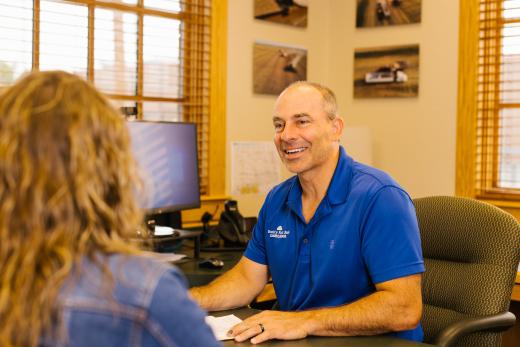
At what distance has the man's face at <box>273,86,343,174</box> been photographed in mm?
2170

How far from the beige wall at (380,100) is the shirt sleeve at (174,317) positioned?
3072 mm

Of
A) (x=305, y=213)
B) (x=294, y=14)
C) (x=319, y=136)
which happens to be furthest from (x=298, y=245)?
(x=294, y=14)

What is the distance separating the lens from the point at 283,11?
14.0ft

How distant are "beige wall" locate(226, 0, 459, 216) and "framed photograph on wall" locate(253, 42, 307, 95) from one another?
0.05 m

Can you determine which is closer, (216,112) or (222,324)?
(222,324)

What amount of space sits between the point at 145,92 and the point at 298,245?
187 centimetres

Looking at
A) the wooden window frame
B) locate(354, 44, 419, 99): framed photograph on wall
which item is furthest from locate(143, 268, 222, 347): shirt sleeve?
locate(354, 44, 419, 99): framed photograph on wall

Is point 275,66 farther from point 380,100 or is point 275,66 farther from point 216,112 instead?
point 380,100

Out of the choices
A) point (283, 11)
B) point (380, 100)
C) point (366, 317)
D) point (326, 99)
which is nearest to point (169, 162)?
point (326, 99)

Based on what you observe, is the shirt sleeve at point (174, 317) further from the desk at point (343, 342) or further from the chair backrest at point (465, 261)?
the chair backrest at point (465, 261)

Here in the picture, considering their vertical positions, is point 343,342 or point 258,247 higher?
point 258,247

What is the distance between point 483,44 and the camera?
13.3 ft

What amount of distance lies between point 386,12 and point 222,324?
3076 millimetres

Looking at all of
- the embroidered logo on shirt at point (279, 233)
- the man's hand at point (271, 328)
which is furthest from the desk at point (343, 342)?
the embroidered logo on shirt at point (279, 233)
